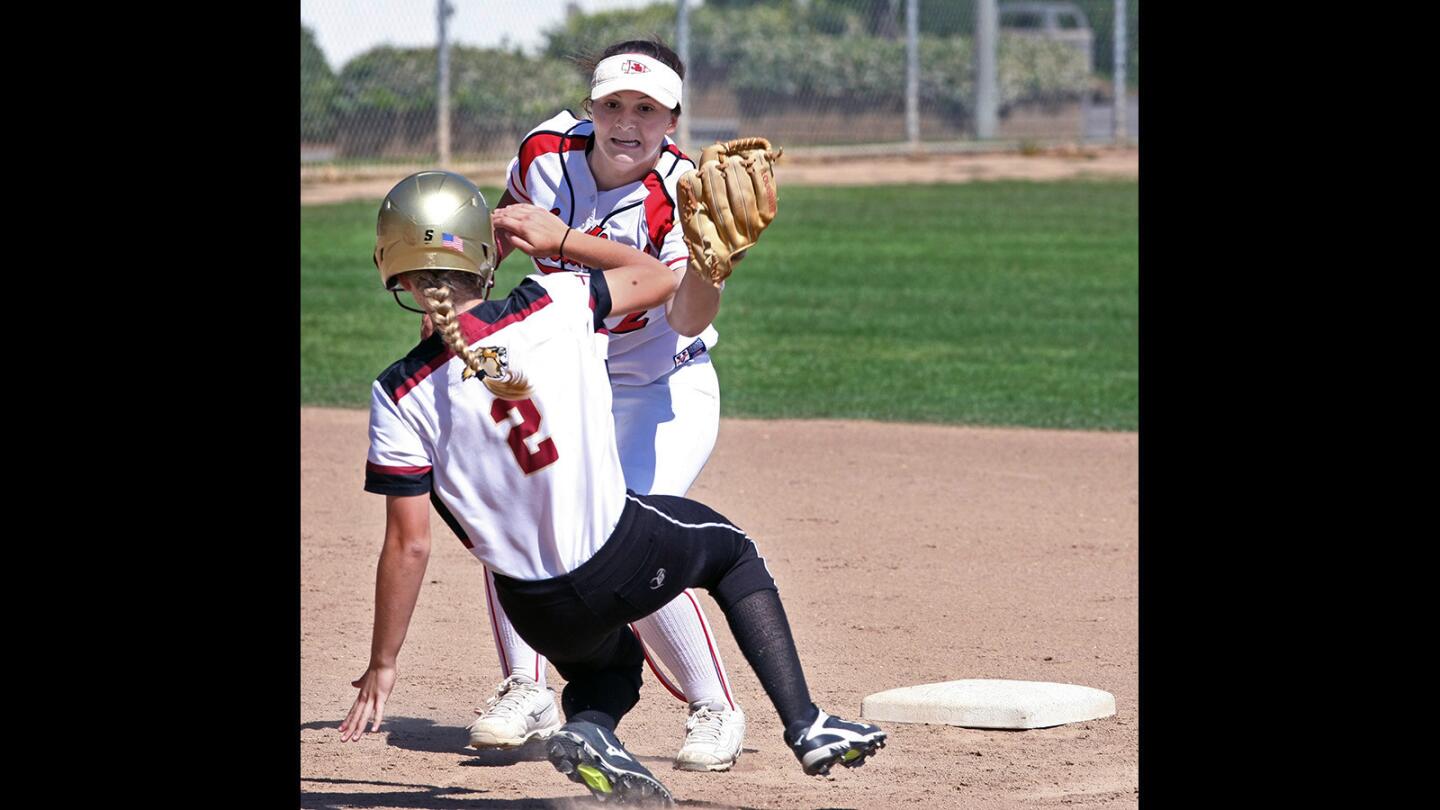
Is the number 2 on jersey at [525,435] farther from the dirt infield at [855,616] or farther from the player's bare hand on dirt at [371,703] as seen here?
the dirt infield at [855,616]

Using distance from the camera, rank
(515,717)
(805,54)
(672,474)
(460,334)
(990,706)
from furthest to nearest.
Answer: (805,54) < (990,706) < (515,717) < (672,474) < (460,334)

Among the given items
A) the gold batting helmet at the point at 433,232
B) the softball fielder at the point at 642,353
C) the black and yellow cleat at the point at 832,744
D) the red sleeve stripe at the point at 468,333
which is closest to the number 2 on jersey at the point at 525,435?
the red sleeve stripe at the point at 468,333

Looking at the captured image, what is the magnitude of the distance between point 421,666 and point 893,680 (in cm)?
131

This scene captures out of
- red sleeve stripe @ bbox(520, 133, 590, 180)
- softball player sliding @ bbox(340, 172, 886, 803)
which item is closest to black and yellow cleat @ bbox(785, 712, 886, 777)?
softball player sliding @ bbox(340, 172, 886, 803)

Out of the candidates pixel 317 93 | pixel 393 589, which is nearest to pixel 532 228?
pixel 393 589

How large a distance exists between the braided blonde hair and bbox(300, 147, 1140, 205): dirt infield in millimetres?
13740

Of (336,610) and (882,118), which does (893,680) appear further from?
(882,118)

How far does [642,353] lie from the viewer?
4078 mm

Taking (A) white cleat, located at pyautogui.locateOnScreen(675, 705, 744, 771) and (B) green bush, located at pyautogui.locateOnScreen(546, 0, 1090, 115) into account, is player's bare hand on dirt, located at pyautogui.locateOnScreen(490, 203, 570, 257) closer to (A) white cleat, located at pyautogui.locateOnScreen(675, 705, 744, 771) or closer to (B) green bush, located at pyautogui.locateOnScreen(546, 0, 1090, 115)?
(A) white cleat, located at pyautogui.locateOnScreen(675, 705, 744, 771)

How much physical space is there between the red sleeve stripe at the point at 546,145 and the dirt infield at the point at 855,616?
138 centimetres

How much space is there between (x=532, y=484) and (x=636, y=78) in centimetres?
102

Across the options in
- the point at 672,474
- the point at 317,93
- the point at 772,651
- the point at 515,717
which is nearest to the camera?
the point at 772,651

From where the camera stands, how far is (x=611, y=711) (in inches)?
143

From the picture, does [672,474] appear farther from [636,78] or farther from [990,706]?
[990,706]
